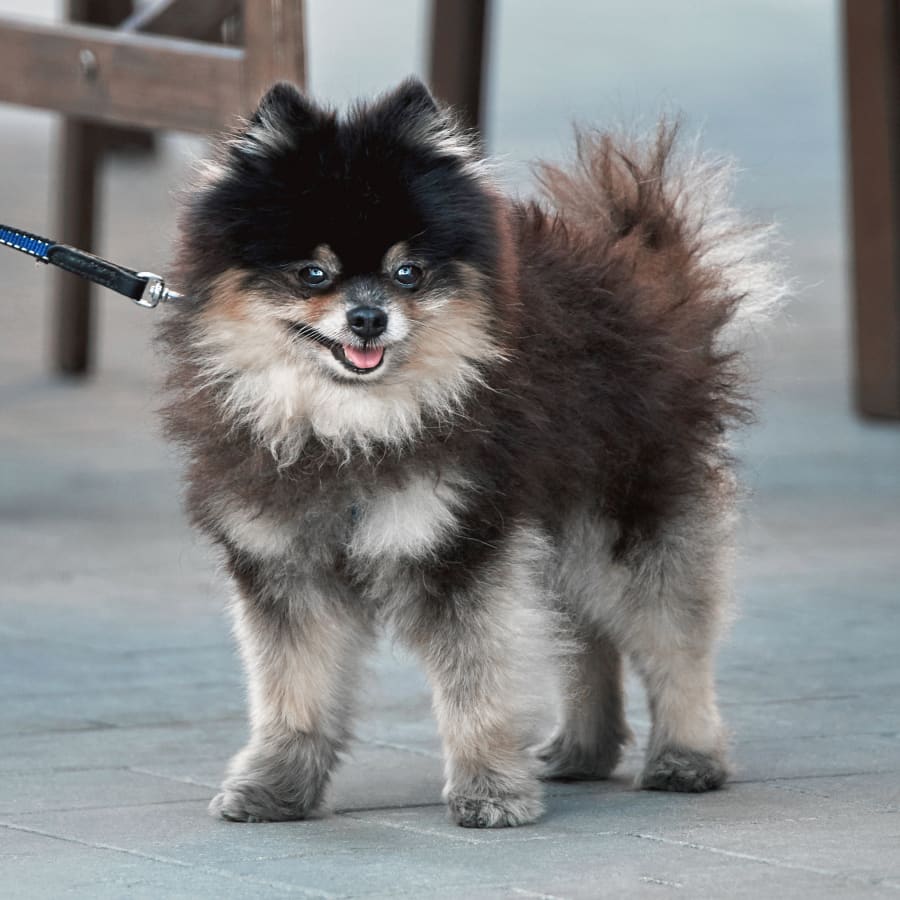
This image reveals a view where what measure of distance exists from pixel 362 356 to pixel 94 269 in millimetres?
1130

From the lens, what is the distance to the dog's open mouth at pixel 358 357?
3.90 m

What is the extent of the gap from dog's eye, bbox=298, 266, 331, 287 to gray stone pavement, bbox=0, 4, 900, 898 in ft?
2.75

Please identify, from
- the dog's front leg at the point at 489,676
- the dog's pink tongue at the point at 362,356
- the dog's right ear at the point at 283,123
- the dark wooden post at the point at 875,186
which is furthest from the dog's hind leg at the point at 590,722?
the dark wooden post at the point at 875,186

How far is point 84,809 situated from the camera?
427cm

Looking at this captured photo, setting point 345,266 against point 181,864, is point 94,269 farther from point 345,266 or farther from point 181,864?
point 181,864

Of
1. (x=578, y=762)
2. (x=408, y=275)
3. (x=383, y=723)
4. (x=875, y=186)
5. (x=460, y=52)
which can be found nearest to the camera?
(x=408, y=275)

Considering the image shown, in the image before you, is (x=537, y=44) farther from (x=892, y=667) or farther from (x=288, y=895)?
(x=288, y=895)

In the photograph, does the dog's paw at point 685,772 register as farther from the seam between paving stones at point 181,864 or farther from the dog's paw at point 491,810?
the seam between paving stones at point 181,864

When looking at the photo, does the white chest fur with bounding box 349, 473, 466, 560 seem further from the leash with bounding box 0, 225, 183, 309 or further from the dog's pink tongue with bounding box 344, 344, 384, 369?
the leash with bounding box 0, 225, 183, 309

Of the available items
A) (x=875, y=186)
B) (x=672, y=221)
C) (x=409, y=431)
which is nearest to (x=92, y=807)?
(x=409, y=431)

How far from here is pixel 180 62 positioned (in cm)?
681

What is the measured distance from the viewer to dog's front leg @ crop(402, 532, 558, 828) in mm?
4059

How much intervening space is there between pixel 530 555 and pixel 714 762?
0.77 m

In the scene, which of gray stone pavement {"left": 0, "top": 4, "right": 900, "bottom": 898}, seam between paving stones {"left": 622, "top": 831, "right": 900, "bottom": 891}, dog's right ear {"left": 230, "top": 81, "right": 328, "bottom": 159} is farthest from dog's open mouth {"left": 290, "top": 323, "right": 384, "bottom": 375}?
seam between paving stones {"left": 622, "top": 831, "right": 900, "bottom": 891}
